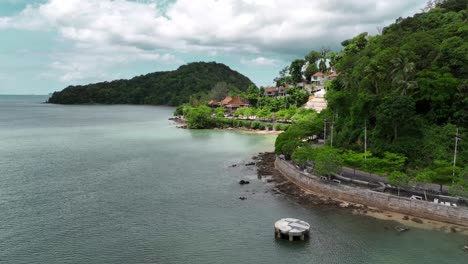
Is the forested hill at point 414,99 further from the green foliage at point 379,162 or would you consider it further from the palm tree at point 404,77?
the green foliage at point 379,162

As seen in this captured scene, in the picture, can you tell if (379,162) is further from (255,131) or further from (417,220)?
(255,131)

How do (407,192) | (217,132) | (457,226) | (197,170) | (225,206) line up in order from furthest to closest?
(217,132), (197,170), (225,206), (407,192), (457,226)

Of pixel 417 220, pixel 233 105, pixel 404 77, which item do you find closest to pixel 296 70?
pixel 233 105

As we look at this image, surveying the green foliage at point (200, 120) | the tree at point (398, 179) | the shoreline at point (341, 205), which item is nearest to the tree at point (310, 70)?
the green foliage at point (200, 120)

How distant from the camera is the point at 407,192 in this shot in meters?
34.5

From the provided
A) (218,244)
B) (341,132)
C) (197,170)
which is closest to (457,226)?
(218,244)

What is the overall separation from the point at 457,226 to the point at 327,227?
34.6ft

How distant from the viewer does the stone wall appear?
99.6 ft

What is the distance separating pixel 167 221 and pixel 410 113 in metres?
29.7

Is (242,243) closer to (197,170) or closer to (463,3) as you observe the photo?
(197,170)

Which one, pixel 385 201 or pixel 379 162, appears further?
pixel 379 162

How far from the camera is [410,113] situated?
137ft

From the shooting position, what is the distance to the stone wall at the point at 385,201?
3034 centimetres

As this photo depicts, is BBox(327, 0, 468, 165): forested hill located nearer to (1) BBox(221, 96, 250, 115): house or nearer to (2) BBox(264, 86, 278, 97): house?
(2) BBox(264, 86, 278, 97): house
